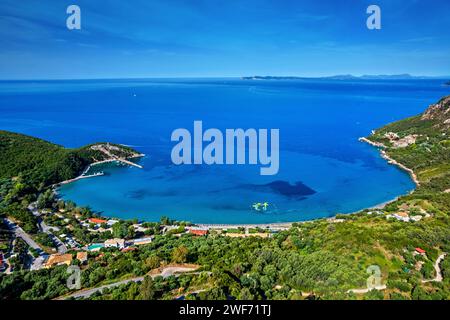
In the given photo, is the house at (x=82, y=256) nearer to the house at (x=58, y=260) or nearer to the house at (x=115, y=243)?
the house at (x=58, y=260)

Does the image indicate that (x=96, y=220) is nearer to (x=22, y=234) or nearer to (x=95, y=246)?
(x=95, y=246)

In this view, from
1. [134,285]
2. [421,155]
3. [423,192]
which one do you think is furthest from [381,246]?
[421,155]

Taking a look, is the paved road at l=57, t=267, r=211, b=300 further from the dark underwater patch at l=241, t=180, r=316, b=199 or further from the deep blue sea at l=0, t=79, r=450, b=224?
the dark underwater patch at l=241, t=180, r=316, b=199

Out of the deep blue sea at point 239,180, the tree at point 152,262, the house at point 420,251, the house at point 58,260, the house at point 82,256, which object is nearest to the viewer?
the house at point 420,251

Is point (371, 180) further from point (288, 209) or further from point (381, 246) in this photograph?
point (381, 246)

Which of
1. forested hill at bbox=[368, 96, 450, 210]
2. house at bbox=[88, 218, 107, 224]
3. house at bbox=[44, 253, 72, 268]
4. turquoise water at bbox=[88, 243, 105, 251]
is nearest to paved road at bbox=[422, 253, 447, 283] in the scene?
forested hill at bbox=[368, 96, 450, 210]

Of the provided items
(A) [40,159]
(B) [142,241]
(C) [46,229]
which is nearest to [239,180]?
(B) [142,241]

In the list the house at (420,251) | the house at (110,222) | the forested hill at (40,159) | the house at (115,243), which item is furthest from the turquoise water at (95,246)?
the house at (420,251)
